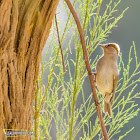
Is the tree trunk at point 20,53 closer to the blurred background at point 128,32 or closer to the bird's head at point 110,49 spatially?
the bird's head at point 110,49

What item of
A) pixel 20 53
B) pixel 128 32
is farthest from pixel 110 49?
pixel 128 32

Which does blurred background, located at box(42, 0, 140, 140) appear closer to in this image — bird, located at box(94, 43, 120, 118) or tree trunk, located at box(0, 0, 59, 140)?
bird, located at box(94, 43, 120, 118)

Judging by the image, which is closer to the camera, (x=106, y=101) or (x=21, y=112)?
(x=21, y=112)

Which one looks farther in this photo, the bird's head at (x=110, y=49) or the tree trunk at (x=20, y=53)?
the bird's head at (x=110, y=49)

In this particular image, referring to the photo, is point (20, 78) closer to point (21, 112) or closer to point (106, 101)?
point (21, 112)

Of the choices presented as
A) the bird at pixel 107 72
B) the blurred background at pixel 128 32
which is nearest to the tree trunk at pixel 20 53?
the bird at pixel 107 72

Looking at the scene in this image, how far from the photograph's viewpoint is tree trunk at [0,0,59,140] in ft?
0.87

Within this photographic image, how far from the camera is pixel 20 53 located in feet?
0.93

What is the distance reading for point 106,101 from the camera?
0.60 meters

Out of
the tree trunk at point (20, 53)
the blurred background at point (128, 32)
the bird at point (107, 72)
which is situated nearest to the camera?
the tree trunk at point (20, 53)

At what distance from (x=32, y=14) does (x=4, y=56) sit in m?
0.06

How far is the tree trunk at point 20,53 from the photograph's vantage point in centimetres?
27

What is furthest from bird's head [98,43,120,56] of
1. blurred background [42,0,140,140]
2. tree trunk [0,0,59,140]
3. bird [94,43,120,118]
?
blurred background [42,0,140,140]

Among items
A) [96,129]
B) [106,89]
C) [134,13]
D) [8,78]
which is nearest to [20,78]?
[8,78]
